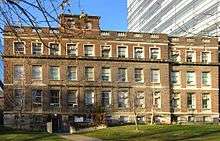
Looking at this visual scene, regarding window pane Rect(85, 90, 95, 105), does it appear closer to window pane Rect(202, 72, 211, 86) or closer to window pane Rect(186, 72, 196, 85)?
window pane Rect(186, 72, 196, 85)

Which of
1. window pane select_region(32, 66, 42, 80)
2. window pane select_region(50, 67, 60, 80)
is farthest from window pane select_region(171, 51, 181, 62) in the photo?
window pane select_region(32, 66, 42, 80)

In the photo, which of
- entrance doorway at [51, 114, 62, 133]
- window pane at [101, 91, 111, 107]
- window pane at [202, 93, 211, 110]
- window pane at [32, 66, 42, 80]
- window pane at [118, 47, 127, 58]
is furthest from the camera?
window pane at [202, 93, 211, 110]

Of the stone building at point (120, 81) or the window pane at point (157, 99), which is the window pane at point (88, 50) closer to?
the stone building at point (120, 81)

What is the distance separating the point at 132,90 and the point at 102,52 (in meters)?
6.37

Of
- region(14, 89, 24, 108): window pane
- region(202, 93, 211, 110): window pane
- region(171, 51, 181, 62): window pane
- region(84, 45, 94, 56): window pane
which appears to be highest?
region(84, 45, 94, 56): window pane

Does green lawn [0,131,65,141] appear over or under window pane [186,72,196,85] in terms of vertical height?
under

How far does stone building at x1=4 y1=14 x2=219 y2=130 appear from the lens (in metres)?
74.0

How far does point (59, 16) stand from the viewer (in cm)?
1006

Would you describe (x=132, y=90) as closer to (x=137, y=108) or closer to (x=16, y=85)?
(x=137, y=108)

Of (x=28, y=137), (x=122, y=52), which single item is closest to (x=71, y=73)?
(x=122, y=52)

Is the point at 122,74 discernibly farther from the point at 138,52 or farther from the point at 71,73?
the point at 71,73

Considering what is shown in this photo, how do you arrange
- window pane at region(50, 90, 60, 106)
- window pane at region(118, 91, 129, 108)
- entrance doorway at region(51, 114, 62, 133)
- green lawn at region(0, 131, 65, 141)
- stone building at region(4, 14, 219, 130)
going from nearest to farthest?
1. green lawn at region(0, 131, 65, 141)
2. entrance doorway at region(51, 114, 62, 133)
3. stone building at region(4, 14, 219, 130)
4. window pane at region(50, 90, 60, 106)
5. window pane at region(118, 91, 129, 108)

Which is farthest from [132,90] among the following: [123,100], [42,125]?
[42,125]

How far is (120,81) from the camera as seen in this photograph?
78.1m
